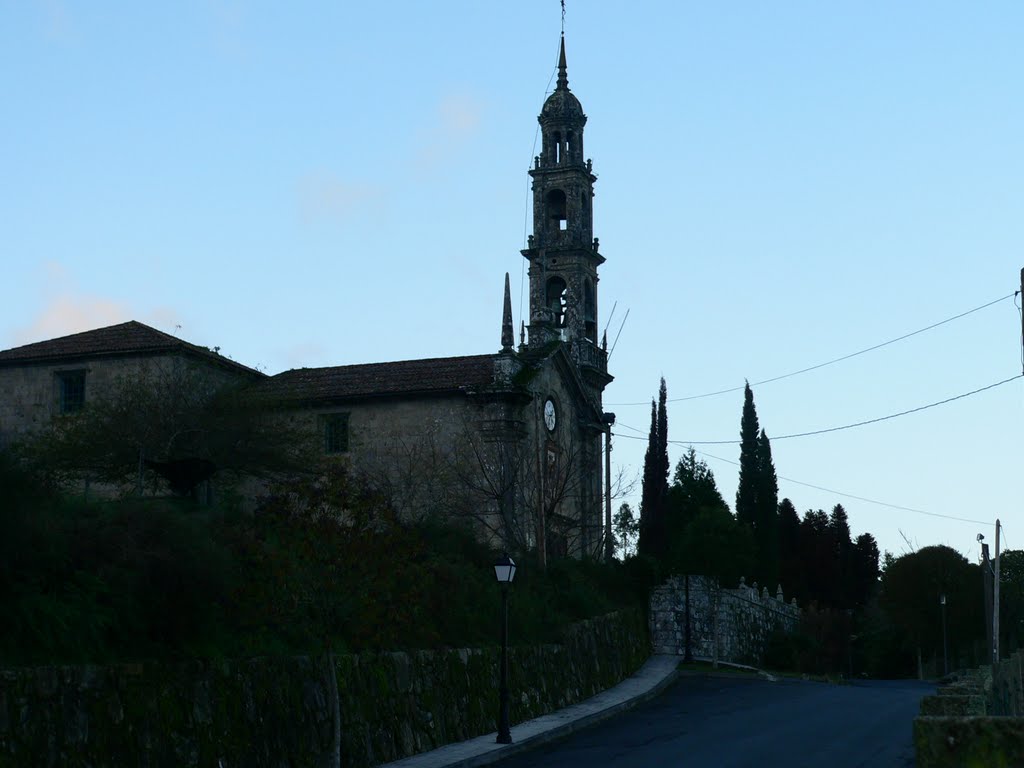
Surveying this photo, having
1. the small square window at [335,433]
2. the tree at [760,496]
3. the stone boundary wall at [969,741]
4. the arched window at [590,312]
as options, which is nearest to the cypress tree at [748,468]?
the tree at [760,496]

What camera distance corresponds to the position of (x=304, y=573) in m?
21.9

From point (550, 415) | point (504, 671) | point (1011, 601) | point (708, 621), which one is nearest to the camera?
point (504, 671)

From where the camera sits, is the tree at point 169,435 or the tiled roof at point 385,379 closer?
the tree at point 169,435

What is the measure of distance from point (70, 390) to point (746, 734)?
1180 inches

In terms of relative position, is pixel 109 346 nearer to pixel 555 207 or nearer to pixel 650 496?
pixel 555 207

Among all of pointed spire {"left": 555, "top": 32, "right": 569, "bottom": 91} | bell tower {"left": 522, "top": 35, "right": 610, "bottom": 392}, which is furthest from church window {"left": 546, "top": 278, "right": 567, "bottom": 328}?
pointed spire {"left": 555, "top": 32, "right": 569, "bottom": 91}

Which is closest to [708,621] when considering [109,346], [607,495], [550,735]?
[607,495]

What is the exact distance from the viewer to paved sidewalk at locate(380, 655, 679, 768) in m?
23.1

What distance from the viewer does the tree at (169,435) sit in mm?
37438

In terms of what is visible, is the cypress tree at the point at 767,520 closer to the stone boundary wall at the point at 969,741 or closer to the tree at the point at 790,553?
the tree at the point at 790,553

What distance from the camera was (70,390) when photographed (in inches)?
1884

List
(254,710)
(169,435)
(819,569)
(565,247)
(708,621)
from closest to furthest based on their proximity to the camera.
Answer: (254,710) < (169,435) < (708,621) < (565,247) < (819,569)

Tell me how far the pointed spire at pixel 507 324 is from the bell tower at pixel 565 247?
8566 mm

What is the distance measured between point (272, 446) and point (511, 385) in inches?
452
